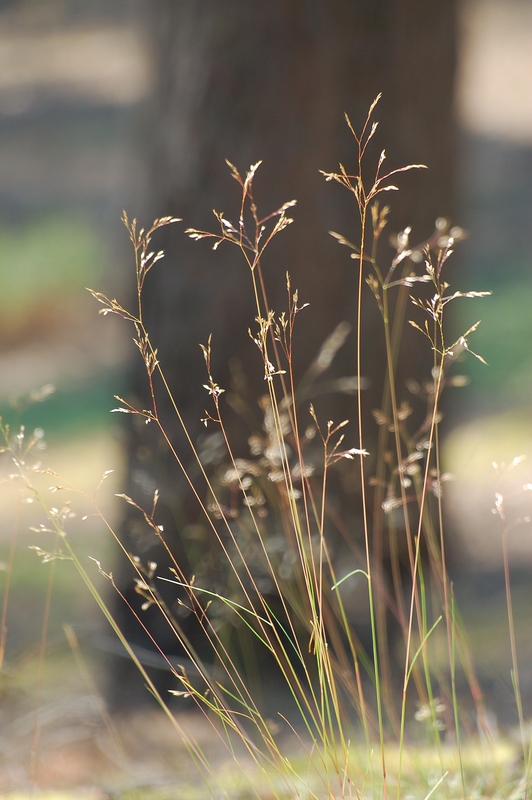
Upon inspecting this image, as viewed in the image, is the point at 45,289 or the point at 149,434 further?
the point at 45,289

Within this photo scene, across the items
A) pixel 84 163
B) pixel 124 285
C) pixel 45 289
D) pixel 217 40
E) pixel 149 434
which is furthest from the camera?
pixel 84 163

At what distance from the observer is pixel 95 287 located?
9.15 meters

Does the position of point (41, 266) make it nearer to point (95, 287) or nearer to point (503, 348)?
point (95, 287)

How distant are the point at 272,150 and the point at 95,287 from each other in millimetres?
6964

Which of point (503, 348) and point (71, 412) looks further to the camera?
point (503, 348)

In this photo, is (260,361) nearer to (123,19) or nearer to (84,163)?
(84,163)

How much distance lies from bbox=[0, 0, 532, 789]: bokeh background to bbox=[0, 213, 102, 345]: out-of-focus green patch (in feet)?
0.08

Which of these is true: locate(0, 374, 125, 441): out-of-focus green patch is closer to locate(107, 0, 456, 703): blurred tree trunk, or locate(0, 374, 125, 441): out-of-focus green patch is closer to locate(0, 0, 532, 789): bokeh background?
locate(0, 0, 532, 789): bokeh background

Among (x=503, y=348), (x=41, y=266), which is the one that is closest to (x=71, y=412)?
(x=503, y=348)

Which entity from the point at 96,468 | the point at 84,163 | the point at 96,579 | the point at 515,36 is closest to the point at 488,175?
the point at 515,36

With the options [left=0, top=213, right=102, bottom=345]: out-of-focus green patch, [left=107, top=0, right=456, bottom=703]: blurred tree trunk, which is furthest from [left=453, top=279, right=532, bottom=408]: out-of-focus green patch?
[left=0, top=213, right=102, bottom=345]: out-of-focus green patch

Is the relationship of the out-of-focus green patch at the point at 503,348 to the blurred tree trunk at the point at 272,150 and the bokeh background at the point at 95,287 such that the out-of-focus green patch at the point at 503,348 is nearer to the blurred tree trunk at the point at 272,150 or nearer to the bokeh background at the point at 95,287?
the bokeh background at the point at 95,287

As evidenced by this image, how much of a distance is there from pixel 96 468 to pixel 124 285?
2.38m

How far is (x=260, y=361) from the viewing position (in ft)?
8.52
